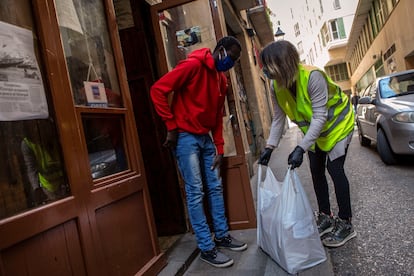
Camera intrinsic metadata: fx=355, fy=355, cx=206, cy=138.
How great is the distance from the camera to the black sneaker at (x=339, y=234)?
2871 millimetres

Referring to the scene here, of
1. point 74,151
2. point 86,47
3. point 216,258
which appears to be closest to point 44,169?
point 74,151

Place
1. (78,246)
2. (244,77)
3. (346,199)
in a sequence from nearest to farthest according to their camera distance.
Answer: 1. (78,246)
2. (346,199)
3. (244,77)

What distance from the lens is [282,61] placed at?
262 cm

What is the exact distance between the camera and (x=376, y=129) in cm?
610

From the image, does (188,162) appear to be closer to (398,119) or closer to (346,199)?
(346,199)

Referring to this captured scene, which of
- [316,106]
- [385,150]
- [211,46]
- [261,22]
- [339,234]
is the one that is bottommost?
[339,234]

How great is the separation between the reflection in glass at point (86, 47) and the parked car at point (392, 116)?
14.1 feet

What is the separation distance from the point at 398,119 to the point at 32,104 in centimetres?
504

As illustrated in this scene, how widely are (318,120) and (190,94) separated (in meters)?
1.01

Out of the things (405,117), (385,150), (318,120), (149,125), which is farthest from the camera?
(385,150)

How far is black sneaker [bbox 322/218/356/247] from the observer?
113 inches

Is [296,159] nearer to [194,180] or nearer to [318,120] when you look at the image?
[318,120]

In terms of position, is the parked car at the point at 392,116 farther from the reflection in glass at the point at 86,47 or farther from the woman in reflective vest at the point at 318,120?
the reflection in glass at the point at 86,47

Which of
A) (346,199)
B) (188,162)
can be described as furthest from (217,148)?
(346,199)
